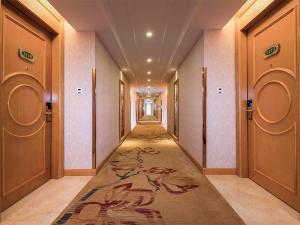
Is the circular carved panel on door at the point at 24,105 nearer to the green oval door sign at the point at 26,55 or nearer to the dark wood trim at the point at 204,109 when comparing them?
the green oval door sign at the point at 26,55

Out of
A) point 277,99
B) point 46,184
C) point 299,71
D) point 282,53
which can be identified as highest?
point 282,53

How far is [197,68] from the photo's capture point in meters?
4.67

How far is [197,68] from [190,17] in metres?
1.35

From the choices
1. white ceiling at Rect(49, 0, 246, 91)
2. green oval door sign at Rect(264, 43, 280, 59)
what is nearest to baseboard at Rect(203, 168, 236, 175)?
green oval door sign at Rect(264, 43, 280, 59)

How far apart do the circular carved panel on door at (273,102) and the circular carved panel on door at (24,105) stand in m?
3.86

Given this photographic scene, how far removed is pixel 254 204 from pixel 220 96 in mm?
2096

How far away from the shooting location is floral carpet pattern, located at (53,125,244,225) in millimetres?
2314

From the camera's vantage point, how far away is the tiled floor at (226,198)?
91.6 inches

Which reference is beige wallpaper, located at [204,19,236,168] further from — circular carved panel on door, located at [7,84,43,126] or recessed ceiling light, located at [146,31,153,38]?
circular carved panel on door, located at [7,84,43,126]

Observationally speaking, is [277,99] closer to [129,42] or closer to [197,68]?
[197,68]

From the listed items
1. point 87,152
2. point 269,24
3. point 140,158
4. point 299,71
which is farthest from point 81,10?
point 140,158

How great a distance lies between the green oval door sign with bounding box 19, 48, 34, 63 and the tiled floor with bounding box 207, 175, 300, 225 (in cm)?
371

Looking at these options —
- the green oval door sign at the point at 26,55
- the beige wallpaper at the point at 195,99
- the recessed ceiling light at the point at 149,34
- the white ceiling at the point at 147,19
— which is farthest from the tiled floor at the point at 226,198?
the recessed ceiling light at the point at 149,34

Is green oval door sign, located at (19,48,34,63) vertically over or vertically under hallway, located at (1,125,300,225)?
over
